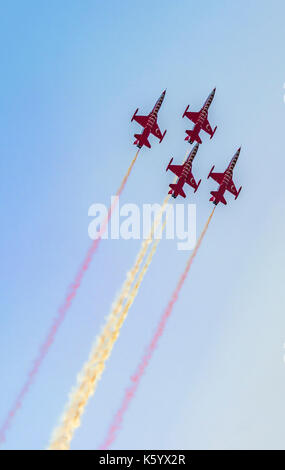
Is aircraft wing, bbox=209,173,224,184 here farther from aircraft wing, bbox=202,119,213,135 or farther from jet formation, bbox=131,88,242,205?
aircraft wing, bbox=202,119,213,135

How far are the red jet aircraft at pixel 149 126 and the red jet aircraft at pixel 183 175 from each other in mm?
4506

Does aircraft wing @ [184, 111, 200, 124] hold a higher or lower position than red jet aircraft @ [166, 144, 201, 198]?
higher

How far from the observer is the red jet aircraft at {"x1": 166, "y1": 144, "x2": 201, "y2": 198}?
10536 cm

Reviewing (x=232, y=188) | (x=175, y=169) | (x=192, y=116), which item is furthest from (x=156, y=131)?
(x=232, y=188)

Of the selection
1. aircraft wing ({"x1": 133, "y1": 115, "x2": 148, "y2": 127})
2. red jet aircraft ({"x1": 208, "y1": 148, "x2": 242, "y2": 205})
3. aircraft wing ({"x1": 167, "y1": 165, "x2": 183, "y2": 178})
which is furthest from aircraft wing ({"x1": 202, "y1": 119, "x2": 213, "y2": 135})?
aircraft wing ({"x1": 133, "y1": 115, "x2": 148, "y2": 127})

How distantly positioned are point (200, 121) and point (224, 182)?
8680 millimetres

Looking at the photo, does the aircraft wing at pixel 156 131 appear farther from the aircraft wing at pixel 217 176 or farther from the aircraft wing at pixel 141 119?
the aircraft wing at pixel 217 176

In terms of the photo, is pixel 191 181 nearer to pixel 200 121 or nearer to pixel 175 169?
pixel 175 169

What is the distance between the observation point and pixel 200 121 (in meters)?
110

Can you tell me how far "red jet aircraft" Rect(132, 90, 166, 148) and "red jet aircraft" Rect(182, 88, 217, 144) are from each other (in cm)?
372

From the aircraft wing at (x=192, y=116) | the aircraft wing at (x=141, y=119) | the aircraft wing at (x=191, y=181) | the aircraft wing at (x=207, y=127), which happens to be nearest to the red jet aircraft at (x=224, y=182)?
Answer: the aircraft wing at (x=191, y=181)

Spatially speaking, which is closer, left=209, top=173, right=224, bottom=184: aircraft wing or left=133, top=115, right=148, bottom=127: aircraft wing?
left=133, top=115, right=148, bottom=127: aircraft wing

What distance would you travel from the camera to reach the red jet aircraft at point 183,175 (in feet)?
346
